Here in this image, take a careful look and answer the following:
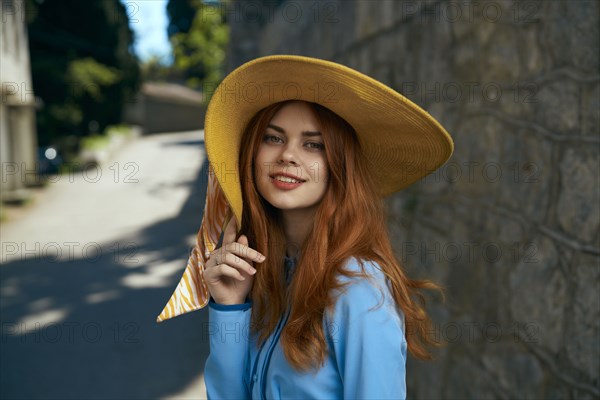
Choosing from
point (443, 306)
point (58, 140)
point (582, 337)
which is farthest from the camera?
point (58, 140)

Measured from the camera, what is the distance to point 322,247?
1.45 metres

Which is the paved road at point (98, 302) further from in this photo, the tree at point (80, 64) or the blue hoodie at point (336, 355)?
the tree at point (80, 64)

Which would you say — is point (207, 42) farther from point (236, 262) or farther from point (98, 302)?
point (236, 262)

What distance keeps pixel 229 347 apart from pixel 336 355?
323 millimetres

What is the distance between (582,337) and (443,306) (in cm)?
108

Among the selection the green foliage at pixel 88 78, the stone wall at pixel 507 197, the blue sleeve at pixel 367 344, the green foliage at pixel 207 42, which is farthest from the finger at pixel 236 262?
the green foliage at pixel 207 42

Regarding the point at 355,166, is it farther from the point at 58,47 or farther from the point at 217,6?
the point at 217,6

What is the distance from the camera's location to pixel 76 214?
26.8 feet

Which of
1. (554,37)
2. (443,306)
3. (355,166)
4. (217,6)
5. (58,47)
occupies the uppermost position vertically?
(217,6)

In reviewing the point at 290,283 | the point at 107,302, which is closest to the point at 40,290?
the point at 107,302

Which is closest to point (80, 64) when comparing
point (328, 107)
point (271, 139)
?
point (271, 139)

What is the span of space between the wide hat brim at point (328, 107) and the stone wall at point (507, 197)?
629mm
